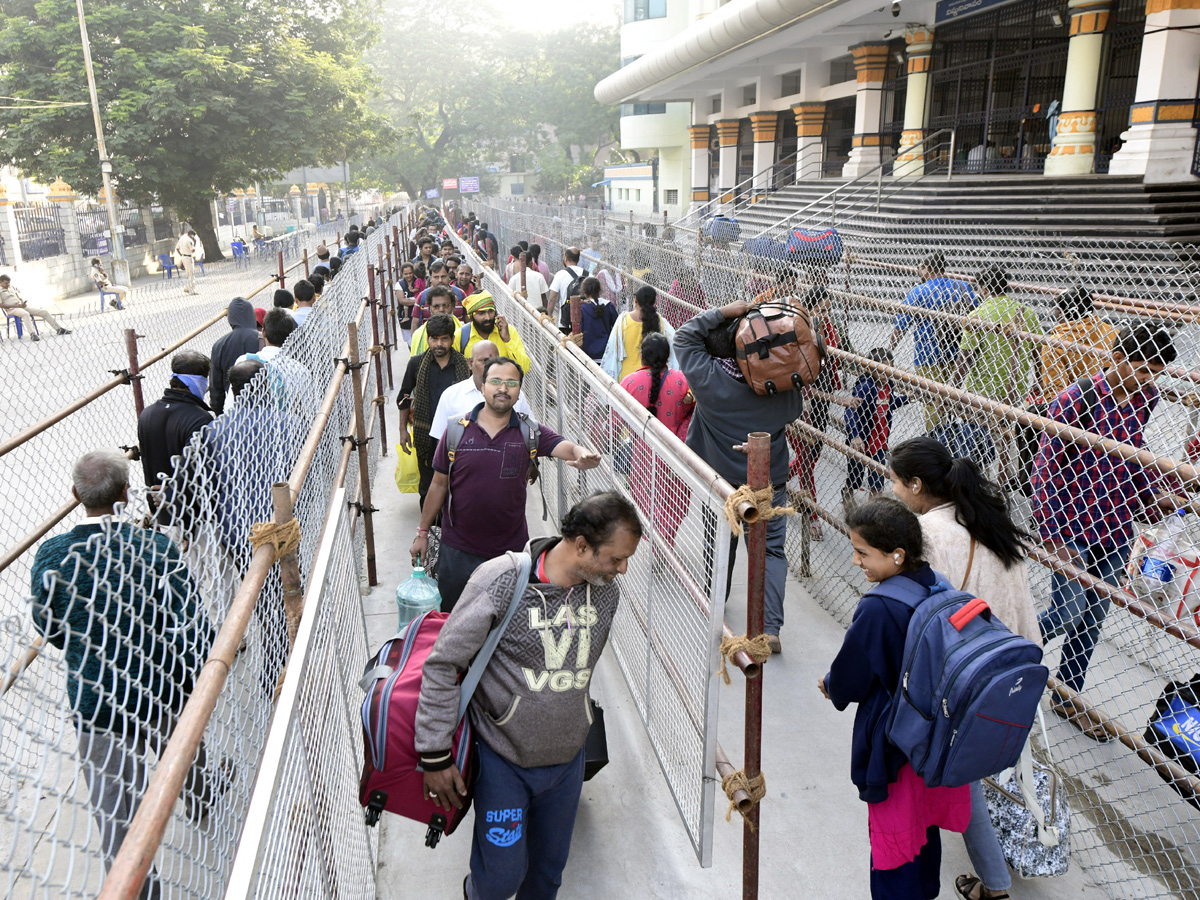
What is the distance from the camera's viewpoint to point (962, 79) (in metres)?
19.2

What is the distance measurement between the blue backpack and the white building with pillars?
14.7m

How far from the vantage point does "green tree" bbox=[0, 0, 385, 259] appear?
2642 cm

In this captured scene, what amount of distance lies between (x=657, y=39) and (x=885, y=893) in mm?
37652

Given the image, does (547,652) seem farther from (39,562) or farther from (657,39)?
(657,39)

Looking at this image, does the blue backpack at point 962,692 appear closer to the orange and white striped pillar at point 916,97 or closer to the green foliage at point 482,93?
the orange and white striped pillar at point 916,97

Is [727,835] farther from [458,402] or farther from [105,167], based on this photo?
[105,167]

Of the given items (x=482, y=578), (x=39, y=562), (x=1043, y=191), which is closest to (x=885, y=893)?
(x=482, y=578)

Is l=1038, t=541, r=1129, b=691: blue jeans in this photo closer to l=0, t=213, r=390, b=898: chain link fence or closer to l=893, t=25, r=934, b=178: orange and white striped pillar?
l=0, t=213, r=390, b=898: chain link fence

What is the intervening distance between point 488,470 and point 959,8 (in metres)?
18.2

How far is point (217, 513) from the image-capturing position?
388cm

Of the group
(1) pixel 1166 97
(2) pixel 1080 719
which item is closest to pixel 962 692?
(2) pixel 1080 719

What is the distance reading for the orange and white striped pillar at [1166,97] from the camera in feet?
42.8

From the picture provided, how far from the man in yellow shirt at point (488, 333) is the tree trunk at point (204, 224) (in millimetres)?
30143

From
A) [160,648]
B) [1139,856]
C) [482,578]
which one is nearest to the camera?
[482,578]
